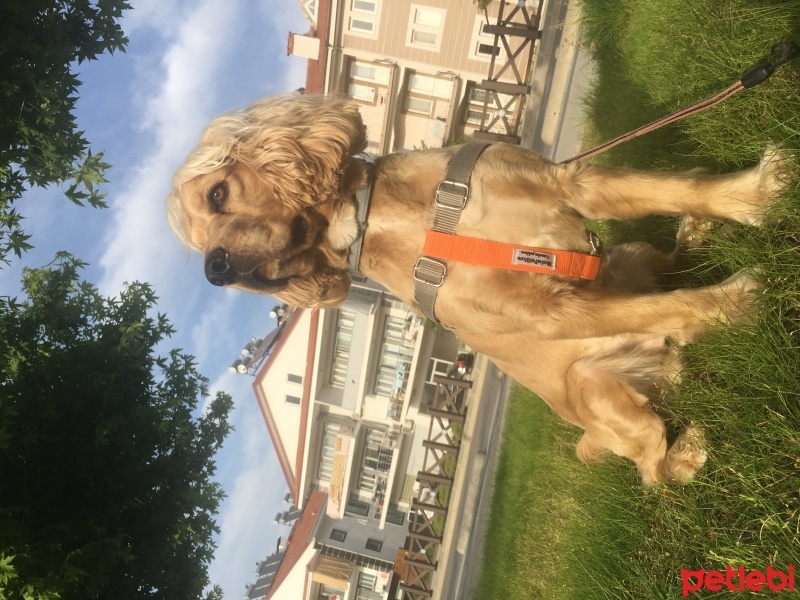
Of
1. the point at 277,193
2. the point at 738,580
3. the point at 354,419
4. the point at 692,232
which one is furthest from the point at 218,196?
the point at 354,419

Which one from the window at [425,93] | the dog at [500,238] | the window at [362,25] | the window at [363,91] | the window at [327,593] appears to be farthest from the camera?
the window at [327,593]

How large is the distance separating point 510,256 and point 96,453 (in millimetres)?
6181

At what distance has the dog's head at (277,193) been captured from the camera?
333cm

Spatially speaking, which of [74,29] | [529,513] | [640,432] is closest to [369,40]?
[74,29]

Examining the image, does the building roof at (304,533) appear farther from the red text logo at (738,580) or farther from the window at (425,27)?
the red text logo at (738,580)

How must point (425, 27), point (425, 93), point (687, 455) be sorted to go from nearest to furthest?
point (687, 455) → point (425, 27) → point (425, 93)

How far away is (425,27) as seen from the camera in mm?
16094

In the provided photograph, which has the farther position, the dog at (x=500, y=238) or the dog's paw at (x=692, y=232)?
the dog's paw at (x=692, y=232)

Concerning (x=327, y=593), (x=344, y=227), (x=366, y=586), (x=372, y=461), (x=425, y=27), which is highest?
(x=425, y=27)

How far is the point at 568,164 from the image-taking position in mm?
3244

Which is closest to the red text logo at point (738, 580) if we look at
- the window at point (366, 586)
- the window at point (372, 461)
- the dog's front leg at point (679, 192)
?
the dog's front leg at point (679, 192)

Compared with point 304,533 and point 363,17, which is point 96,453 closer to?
point 363,17

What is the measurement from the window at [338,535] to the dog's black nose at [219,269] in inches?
809

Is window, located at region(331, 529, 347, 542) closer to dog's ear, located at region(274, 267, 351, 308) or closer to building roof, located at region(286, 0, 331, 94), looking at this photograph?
building roof, located at region(286, 0, 331, 94)
